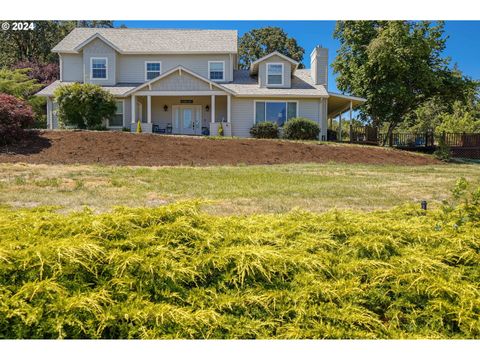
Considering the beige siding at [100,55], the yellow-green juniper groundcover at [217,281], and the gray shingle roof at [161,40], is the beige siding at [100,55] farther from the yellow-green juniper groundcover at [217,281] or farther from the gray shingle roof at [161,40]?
the yellow-green juniper groundcover at [217,281]

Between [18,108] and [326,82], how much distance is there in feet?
54.2

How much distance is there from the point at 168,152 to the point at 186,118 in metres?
10.5

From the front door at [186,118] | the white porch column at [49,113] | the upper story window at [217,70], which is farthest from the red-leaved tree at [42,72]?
the upper story window at [217,70]

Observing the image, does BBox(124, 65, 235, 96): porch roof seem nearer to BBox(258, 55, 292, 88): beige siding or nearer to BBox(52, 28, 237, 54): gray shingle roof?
BBox(258, 55, 292, 88): beige siding

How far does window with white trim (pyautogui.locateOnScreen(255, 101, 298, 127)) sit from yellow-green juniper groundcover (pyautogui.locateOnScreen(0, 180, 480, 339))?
836 inches

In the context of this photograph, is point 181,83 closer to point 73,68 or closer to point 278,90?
point 278,90

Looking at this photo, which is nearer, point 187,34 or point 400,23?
point 400,23

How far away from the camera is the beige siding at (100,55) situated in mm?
24906

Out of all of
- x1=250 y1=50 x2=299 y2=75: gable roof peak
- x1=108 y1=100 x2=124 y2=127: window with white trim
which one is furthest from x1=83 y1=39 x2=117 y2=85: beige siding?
x1=250 y1=50 x2=299 y2=75: gable roof peak

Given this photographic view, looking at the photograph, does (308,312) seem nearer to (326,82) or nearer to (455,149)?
(326,82)

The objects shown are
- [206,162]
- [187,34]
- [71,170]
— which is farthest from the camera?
[187,34]

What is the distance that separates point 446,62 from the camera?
89.2 ft

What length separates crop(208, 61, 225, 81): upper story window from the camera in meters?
25.6
